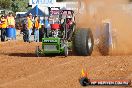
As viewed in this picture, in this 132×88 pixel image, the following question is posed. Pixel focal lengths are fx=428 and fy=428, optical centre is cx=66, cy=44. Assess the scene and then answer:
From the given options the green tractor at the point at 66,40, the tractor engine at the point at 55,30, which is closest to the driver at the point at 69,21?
the green tractor at the point at 66,40

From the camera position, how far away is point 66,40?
51.7ft

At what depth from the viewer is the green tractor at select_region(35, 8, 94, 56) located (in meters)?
15.6

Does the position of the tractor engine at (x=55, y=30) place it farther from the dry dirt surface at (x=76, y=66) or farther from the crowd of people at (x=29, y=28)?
the crowd of people at (x=29, y=28)

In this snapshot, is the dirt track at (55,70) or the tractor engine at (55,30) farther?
the tractor engine at (55,30)

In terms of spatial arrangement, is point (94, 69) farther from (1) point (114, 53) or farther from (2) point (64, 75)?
(1) point (114, 53)

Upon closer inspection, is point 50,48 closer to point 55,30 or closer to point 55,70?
point 55,30

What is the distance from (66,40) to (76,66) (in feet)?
10.7

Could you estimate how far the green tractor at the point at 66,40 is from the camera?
15.6 metres

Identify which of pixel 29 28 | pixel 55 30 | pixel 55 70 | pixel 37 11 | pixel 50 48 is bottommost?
pixel 55 70

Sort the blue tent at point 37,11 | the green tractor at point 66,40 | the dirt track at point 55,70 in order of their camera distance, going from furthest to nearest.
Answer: the blue tent at point 37,11 < the green tractor at point 66,40 < the dirt track at point 55,70

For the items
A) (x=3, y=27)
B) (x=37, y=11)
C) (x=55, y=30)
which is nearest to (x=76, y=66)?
(x=55, y=30)

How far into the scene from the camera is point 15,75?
37.0 ft

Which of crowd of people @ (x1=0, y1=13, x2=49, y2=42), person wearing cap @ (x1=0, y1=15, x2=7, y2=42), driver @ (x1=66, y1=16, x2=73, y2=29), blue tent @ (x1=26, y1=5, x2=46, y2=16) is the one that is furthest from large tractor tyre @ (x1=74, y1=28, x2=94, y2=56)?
blue tent @ (x1=26, y1=5, x2=46, y2=16)

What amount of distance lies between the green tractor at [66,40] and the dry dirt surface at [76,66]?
0.42 meters
